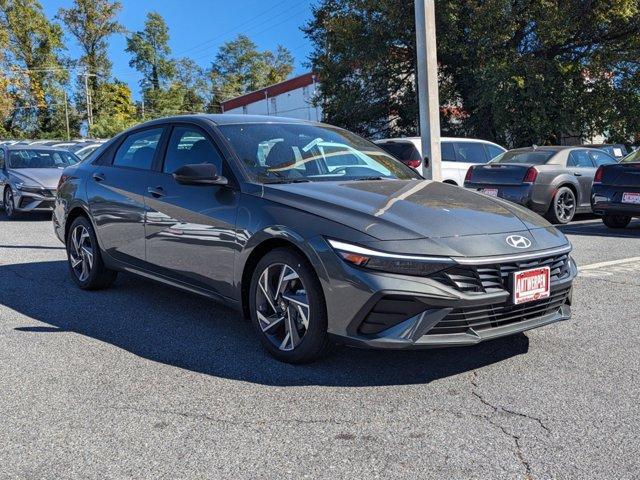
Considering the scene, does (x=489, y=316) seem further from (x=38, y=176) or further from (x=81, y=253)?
(x=38, y=176)

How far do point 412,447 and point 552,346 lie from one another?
1.79 metres

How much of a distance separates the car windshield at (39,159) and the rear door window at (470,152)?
8457mm

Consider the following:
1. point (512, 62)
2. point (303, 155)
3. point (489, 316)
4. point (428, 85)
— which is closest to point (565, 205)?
point (428, 85)

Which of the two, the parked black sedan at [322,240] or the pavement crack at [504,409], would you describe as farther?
the parked black sedan at [322,240]

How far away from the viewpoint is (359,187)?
13.8ft

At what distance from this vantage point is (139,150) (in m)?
5.39

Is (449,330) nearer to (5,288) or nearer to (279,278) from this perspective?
(279,278)

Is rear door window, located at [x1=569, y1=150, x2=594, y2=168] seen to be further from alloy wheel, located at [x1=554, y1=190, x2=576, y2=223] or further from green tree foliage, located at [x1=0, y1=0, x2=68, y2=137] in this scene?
green tree foliage, located at [x1=0, y1=0, x2=68, y2=137]

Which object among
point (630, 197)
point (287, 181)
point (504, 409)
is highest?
point (287, 181)

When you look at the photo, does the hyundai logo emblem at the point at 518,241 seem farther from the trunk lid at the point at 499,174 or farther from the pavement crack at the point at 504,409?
the trunk lid at the point at 499,174

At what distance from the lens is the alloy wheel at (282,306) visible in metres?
3.71

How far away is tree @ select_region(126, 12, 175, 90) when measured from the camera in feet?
250

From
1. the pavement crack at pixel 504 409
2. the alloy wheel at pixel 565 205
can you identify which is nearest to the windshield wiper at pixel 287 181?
the pavement crack at pixel 504 409

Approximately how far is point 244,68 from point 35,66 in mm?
32825
